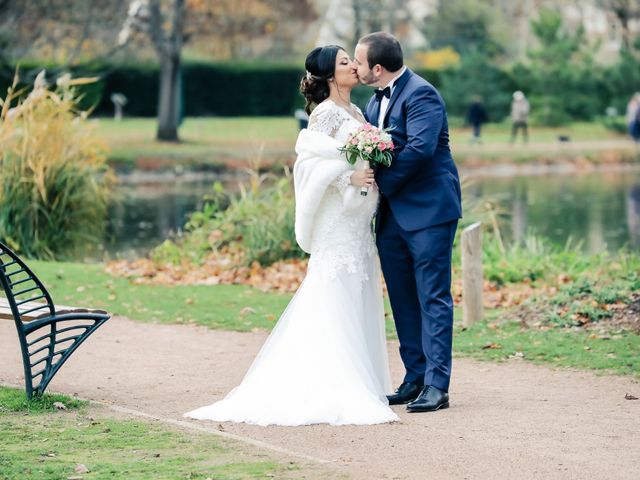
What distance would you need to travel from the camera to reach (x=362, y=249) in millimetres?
6738

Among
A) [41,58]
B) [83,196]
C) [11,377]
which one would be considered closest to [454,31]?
[41,58]

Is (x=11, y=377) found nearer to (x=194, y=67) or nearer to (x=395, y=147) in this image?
(x=395, y=147)

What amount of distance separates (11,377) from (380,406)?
101 inches

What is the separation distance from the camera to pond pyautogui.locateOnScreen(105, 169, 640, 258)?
1819 centimetres

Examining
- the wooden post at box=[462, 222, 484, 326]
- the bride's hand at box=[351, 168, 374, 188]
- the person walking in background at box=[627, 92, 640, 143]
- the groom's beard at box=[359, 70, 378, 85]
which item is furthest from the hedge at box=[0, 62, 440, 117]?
the bride's hand at box=[351, 168, 374, 188]

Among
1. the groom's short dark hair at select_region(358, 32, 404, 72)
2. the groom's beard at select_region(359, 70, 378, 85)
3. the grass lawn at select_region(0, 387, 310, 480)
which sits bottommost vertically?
the grass lawn at select_region(0, 387, 310, 480)

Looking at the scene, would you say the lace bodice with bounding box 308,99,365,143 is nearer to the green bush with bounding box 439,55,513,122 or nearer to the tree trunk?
the tree trunk

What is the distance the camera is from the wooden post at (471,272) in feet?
31.8

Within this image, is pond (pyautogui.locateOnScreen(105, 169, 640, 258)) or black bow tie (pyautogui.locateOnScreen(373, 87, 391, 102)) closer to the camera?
black bow tie (pyautogui.locateOnScreen(373, 87, 391, 102))

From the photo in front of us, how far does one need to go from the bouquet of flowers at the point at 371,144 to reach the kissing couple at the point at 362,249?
9cm

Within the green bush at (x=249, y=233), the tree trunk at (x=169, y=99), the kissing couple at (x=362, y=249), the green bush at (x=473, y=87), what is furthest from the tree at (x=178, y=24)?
the kissing couple at (x=362, y=249)

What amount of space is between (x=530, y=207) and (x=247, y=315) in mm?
13855

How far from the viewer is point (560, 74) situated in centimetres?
4641

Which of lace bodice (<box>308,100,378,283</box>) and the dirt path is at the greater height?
lace bodice (<box>308,100,378,283</box>)
